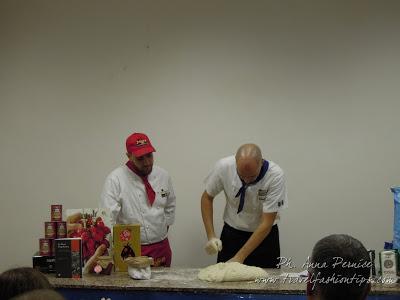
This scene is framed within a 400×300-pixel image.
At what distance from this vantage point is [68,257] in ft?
9.89

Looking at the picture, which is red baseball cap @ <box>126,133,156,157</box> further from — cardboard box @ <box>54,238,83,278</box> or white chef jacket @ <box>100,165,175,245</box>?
cardboard box @ <box>54,238,83,278</box>

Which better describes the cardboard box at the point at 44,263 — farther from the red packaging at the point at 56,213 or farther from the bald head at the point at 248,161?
the bald head at the point at 248,161

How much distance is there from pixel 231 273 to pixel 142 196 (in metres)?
1.05

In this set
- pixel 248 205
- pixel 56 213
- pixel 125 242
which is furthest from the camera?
pixel 248 205

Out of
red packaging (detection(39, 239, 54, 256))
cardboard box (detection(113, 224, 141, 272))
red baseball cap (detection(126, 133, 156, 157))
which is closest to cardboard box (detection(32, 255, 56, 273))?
red packaging (detection(39, 239, 54, 256))

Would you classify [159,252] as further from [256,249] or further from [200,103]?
[200,103]

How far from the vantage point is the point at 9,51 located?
4.53 metres

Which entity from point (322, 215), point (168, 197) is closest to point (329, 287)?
point (168, 197)

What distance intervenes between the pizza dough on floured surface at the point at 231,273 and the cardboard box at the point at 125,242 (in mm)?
442

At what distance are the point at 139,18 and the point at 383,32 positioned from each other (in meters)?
1.89

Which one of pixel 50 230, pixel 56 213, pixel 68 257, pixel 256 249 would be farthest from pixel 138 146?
pixel 256 249

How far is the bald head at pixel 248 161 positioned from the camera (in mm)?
3373

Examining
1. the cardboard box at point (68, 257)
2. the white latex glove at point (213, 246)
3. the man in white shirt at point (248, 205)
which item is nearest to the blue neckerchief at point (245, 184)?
the man in white shirt at point (248, 205)

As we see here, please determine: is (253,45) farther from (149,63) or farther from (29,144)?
(29,144)
